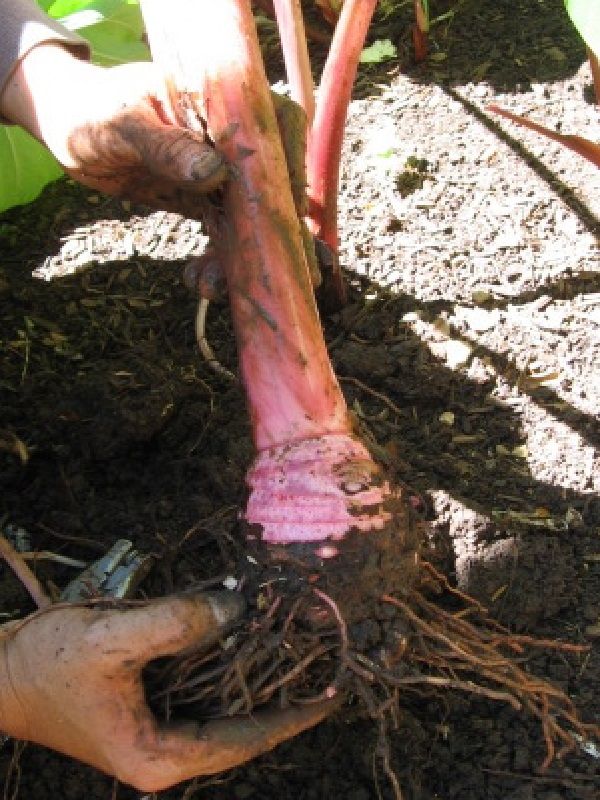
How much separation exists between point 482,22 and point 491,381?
1.06m

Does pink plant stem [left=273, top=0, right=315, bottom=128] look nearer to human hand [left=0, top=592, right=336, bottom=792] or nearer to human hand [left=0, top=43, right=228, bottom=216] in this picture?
human hand [left=0, top=43, right=228, bottom=216]

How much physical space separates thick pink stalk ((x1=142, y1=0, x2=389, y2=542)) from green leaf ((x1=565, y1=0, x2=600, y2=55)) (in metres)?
0.43

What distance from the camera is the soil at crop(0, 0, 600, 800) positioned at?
128cm

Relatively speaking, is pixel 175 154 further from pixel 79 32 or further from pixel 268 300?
pixel 79 32

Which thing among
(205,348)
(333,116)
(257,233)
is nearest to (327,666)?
(257,233)

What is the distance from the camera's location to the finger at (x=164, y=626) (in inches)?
44.0

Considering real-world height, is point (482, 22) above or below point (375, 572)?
above

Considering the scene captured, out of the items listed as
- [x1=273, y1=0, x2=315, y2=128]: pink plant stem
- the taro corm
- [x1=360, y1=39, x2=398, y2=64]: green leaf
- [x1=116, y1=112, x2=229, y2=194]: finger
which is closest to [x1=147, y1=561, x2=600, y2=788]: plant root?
the taro corm

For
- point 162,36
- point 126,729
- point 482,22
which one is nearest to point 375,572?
point 126,729

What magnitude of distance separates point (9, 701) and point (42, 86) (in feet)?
2.44

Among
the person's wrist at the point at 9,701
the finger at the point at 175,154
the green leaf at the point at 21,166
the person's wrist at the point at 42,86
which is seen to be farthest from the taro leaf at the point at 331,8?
the person's wrist at the point at 9,701

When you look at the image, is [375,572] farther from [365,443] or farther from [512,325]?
[512,325]

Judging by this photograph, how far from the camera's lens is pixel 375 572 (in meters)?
1.20

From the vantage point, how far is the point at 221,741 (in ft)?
3.72
